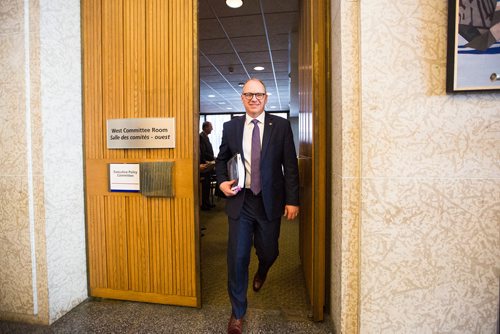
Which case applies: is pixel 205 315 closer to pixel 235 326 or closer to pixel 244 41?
pixel 235 326

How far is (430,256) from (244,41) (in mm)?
4219

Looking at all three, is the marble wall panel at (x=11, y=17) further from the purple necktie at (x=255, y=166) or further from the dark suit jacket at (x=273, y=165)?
the purple necktie at (x=255, y=166)

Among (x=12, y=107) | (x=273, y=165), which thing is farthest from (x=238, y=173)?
(x=12, y=107)

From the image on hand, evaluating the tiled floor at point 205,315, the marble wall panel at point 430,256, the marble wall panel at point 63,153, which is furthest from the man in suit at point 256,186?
the marble wall panel at point 63,153

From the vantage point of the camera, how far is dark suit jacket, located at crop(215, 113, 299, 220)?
1.96 m

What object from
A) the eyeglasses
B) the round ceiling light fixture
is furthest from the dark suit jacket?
the round ceiling light fixture

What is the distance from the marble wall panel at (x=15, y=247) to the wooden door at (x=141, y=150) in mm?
402

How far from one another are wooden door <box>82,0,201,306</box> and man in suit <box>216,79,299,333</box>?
1.10 feet

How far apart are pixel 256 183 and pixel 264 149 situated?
246mm

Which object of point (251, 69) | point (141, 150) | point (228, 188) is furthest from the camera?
point (251, 69)

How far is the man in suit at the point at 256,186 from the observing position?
1932mm

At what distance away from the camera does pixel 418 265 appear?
150 cm

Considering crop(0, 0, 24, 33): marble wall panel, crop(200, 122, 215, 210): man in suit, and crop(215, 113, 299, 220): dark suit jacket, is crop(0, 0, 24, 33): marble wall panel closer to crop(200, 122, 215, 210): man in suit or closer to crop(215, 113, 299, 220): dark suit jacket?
crop(215, 113, 299, 220): dark suit jacket

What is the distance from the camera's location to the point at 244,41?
15.3ft
